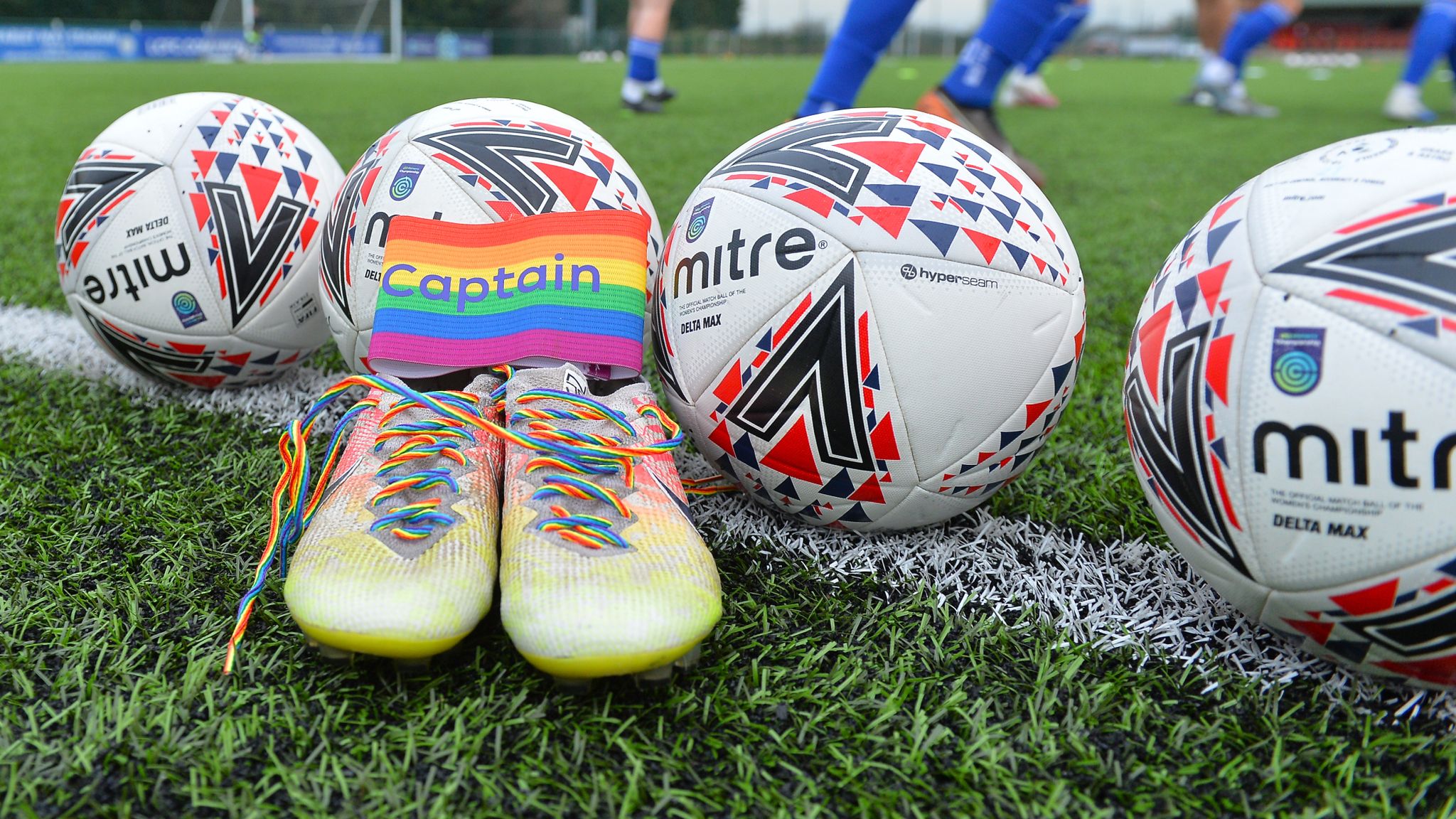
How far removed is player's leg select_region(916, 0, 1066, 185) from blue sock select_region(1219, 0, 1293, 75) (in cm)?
680

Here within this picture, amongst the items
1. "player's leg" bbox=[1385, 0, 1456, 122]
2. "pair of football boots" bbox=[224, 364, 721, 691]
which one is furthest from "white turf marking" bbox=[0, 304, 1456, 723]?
"player's leg" bbox=[1385, 0, 1456, 122]

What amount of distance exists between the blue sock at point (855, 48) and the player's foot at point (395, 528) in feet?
10.3

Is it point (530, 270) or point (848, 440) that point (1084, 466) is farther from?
point (530, 270)

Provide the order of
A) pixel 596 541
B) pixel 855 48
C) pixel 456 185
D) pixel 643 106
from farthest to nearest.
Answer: pixel 643 106 → pixel 855 48 → pixel 456 185 → pixel 596 541

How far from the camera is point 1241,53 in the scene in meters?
10.4

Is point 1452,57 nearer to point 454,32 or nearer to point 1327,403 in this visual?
point 1327,403

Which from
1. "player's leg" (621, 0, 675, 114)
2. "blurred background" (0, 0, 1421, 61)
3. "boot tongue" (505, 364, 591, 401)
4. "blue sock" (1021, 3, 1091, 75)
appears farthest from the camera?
"blurred background" (0, 0, 1421, 61)

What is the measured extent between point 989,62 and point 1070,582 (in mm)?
3453

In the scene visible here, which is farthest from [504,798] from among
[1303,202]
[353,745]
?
[1303,202]

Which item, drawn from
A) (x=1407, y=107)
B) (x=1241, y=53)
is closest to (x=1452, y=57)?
(x=1407, y=107)

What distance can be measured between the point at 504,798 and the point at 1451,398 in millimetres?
1223

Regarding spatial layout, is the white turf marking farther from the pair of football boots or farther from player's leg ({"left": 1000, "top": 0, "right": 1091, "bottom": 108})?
player's leg ({"left": 1000, "top": 0, "right": 1091, "bottom": 108})

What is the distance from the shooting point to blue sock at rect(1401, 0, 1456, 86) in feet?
30.3

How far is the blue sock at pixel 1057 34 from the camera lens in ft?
29.1
